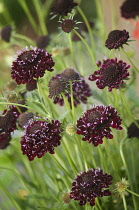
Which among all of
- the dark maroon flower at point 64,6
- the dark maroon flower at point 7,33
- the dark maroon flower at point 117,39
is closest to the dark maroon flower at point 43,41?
the dark maroon flower at point 7,33

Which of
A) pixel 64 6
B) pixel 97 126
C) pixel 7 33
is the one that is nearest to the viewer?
pixel 97 126

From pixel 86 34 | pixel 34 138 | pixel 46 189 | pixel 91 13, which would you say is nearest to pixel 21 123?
pixel 34 138

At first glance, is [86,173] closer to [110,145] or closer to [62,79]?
[62,79]

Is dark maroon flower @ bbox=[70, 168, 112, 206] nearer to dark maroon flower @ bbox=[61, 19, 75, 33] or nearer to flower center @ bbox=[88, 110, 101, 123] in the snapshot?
flower center @ bbox=[88, 110, 101, 123]

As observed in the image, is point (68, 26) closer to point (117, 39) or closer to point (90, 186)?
point (117, 39)

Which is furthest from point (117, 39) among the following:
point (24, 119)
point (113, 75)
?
point (24, 119)

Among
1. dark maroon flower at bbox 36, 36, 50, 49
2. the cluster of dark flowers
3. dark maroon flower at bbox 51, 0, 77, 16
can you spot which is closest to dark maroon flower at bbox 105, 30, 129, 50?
the cluster of dark flowers
